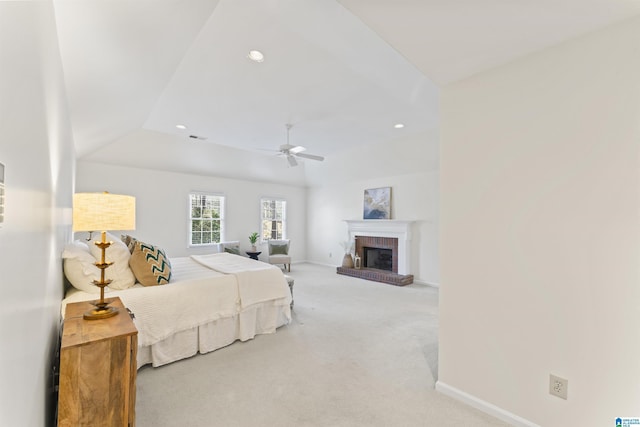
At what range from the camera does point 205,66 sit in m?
3.07

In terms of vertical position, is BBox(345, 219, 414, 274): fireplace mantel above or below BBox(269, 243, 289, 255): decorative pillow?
above

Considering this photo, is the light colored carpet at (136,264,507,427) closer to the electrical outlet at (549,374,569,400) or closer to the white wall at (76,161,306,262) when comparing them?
the electrical outlet at (549,374,569,400)

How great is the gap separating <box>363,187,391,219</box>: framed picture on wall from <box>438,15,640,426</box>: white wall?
461cm

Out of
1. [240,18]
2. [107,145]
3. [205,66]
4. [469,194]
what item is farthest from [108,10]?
[107,145]

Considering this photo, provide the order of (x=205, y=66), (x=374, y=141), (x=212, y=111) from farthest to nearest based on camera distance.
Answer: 1. (x=374, y=141)
2. (x=212, y=111)
3. (x=205, y=66)

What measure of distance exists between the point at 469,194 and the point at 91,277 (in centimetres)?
304

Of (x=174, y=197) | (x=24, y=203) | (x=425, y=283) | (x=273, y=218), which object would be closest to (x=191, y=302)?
(x=24, y=203)

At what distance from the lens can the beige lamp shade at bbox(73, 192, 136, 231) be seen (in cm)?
167

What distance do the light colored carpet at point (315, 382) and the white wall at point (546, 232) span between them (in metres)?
0.34

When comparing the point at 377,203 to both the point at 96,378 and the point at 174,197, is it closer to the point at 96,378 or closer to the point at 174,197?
the point at 174,197

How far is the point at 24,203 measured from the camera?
101 centimetres

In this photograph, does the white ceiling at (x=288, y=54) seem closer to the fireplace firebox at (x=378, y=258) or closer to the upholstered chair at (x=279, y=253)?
the fireplace firebox at (x=378, y=258)

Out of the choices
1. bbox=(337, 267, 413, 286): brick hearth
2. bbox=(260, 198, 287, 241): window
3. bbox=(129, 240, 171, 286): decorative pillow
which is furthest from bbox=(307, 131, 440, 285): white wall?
bbox=(129, 240, 171, 286): decorative pillow

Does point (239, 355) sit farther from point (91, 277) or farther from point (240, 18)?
point (240, 18)
